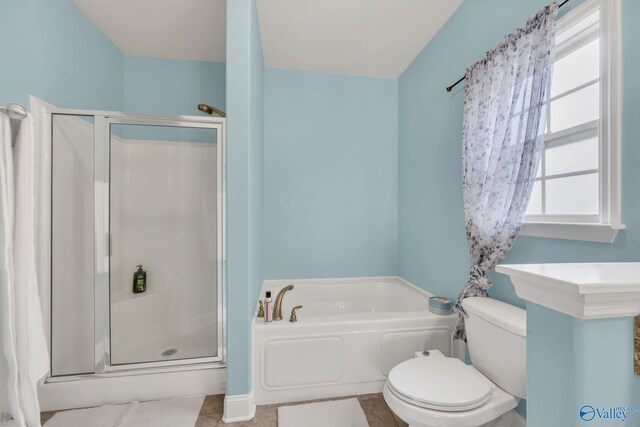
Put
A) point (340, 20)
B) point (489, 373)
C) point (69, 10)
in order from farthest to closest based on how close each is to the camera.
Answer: point (340, 20)
point (69, 10)
point (489, 373)

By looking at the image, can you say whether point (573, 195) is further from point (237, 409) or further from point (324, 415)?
point (237, 409)

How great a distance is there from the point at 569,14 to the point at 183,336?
9.87ft

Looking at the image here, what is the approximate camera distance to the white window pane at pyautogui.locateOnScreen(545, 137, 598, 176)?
1.16 metres

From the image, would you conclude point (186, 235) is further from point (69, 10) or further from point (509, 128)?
point (509, 128)

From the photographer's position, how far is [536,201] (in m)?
1.43

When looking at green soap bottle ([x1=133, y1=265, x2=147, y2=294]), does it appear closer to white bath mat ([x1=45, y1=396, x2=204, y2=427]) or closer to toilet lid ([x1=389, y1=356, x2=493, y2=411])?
white bath mat ([x1=45, y1=396, x2=204, y2=427])

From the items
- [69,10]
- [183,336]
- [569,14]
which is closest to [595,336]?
[569,14]

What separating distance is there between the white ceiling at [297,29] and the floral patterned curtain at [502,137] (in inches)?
30.0

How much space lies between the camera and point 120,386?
1.73 metres

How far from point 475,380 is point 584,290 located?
1.01 m

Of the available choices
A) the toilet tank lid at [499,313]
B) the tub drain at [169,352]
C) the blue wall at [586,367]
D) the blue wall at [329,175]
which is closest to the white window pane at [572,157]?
the toilet tank lid at [499,313]

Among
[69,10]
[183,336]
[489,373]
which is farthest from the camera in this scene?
[183,336]

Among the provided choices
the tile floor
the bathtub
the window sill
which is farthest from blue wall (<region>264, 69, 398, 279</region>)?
the window sill

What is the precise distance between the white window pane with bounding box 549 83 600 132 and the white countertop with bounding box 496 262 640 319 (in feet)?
2.85
